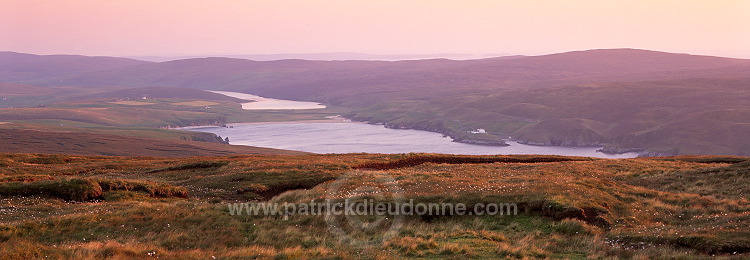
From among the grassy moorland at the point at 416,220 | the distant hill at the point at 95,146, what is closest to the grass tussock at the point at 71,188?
the grassy moorland at the point at 416,220

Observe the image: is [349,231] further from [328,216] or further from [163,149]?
[163,149]

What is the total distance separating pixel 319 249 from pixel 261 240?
3098 mm

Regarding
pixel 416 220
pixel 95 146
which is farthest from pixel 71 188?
pixel 95 146

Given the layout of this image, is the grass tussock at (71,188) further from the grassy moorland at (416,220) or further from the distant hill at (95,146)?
the distant hill at (95,146)

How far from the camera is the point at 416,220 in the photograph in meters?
23.2

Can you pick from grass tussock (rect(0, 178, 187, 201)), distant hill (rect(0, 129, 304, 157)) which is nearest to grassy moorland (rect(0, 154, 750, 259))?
grass tussock (rect(0, 178, 187, 201))

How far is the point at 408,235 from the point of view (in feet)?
66.8

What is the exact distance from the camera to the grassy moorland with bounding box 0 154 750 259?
56.4 feet

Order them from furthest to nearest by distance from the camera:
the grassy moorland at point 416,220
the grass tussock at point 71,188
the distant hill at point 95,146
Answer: the distant hill at point 95,146, the grass tussock at point 71,188, the grassy moorland at point 416,220

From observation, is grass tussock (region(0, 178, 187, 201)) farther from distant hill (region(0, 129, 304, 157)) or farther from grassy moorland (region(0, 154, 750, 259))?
distant hill (region(0, 129, 304, 157))

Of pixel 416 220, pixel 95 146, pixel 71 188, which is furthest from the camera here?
pixel 95 146

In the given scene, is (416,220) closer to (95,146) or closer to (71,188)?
(71,188)

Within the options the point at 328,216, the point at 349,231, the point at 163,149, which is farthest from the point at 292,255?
the point at 163,149

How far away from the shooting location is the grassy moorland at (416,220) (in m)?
17.2
